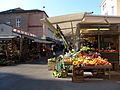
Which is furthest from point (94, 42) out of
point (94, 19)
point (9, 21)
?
point (9, 21)

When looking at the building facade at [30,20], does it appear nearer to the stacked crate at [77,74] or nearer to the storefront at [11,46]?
the storefront at [11,46]

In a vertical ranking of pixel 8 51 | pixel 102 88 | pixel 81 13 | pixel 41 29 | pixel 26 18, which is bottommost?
pixel 102 88

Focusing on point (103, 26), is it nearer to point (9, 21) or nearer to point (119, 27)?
point (119, 27)

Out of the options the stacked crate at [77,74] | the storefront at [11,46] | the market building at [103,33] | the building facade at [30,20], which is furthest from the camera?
the building facade at [30,20]

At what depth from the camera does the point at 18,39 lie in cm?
1634

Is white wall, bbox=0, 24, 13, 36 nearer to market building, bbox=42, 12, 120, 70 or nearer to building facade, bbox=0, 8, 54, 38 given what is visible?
market building, bbox=42, 12, 120, 70

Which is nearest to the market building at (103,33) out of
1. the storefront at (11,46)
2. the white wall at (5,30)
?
the storefront at (11,46)

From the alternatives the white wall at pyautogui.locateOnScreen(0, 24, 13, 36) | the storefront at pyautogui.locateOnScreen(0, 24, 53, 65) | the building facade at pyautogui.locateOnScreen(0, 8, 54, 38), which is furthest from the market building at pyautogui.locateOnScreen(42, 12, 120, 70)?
the building facade at pyautogui.locateOnScreen(0, 8, 54, 38)

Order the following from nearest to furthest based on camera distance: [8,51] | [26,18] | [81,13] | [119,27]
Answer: [81,13]
[119,27]
[8,51]
[26,18]

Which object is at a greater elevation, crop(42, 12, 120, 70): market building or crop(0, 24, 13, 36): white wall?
crop(0, 24, 13, 36): white wall

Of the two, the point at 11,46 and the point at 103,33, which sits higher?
the point at 103,33

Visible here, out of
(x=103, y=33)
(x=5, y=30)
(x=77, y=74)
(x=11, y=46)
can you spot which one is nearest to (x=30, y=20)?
(x=5, y=30)

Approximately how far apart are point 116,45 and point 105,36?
999mm

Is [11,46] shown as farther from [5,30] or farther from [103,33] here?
[103,33]
